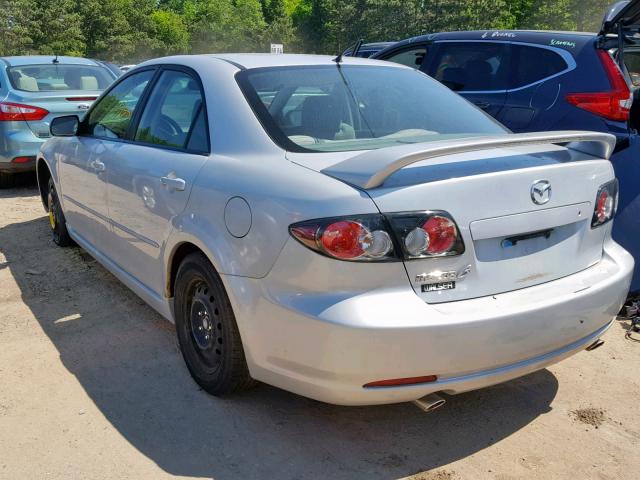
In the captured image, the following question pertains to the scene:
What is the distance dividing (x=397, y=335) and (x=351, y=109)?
1.39 m

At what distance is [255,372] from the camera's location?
9.07ft

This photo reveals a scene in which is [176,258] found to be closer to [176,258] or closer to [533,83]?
[176,258]

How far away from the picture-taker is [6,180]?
8.31 m

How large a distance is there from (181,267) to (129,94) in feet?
5.22

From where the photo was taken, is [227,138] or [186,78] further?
[186,78]

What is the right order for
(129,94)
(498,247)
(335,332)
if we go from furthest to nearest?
(129,94) < (498,247) < (335,332)

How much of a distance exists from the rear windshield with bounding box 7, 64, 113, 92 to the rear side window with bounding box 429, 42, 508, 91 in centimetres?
465

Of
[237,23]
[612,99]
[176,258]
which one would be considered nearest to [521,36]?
[612,99]

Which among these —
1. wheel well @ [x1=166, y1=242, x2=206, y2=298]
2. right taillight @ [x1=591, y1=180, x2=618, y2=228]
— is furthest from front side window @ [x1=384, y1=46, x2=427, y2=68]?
wheel well @ [x1=166, y1=242, x2=206, y2=298]

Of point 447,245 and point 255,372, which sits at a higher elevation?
point 447,245

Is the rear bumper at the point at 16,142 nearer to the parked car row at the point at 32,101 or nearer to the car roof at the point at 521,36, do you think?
the parked car row at the point at 32,101

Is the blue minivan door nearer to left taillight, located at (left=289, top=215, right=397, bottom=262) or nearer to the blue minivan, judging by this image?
the blue minivan

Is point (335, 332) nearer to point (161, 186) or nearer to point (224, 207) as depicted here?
point (224, 207)

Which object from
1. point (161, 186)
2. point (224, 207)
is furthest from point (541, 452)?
point (161, 186)
